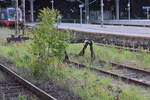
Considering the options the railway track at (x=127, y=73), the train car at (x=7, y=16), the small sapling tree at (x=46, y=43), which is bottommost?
the railway track at (x=127, y=73)

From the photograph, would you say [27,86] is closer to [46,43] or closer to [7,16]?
[46,43]

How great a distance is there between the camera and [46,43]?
11.7 m

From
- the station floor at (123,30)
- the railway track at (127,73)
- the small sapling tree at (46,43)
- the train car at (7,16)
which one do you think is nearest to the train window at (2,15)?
the train car at (7,16)

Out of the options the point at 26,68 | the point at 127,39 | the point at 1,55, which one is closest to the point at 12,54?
the point at 1,55

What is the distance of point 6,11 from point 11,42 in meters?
31.9

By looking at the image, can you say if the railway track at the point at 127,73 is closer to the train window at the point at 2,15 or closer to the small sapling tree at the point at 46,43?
the small sapling tree at the point at 46,43

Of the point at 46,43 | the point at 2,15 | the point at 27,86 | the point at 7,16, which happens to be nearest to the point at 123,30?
the point at 46,43

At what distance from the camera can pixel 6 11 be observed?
57.1 meters

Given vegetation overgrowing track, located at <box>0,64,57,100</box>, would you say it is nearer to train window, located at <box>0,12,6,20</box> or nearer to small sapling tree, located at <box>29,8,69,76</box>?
small sapling tree, located at <box>29,8,69,76</box>

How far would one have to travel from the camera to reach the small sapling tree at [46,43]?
11.6 meters

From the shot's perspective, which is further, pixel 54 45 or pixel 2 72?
pixel 2 72

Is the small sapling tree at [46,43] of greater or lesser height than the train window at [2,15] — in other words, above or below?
below

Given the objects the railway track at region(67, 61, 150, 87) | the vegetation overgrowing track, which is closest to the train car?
the railway track at region(67, 61, 150, 87)

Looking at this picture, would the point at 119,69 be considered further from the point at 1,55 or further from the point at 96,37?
the point at 96,37
